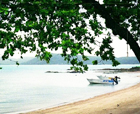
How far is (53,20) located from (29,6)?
1519 millimetres

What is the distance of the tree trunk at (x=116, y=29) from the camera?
10914 millimetres

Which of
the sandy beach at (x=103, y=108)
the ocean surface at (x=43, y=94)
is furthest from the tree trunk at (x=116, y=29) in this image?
the ocean surface at (x=43, y=94)

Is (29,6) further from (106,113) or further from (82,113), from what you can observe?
(82,113)

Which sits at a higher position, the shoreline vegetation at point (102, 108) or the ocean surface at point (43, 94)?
the shoreline vegetation at point (102, 108)

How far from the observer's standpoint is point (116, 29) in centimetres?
1105

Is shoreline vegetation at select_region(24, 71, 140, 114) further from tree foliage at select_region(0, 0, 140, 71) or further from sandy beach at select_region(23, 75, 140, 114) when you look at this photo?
tree foliage at select_region(0, 0, 140, 71)

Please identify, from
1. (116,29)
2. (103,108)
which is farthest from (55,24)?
(103,108)

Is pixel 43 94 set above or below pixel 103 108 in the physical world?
below

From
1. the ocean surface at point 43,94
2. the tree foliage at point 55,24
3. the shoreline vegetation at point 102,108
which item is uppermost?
the tree foliage at point 55,24

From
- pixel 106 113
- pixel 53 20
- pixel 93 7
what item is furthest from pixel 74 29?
pixel 106 113

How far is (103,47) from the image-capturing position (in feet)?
36.4

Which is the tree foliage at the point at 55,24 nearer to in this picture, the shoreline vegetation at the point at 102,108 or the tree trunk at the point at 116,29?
the tree trunk at the point at 116,29

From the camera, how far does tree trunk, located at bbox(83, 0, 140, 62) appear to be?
35.8 ft

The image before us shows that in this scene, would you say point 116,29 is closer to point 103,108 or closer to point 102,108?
point 103,108
